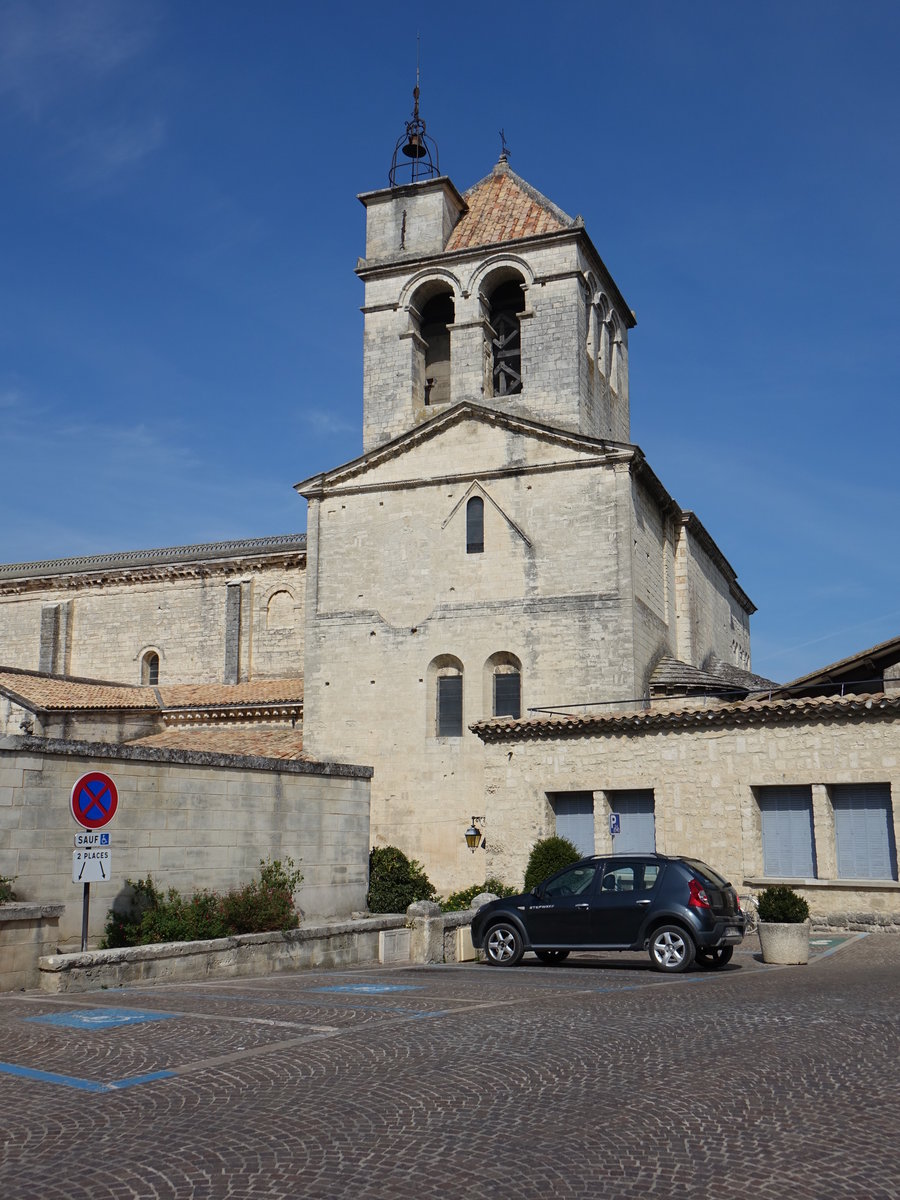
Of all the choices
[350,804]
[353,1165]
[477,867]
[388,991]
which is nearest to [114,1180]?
[353,1165]

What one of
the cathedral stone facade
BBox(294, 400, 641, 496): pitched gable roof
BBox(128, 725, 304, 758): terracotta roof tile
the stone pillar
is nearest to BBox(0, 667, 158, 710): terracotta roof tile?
BBox(128, 725, 304, 758): terracotta roof tile

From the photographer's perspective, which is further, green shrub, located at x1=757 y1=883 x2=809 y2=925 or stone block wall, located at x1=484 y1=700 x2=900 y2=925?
stone block wall, located at x1=484 y1=700 x2=900 y2=925

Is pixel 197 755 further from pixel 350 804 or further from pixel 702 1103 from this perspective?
pixel 702 1103

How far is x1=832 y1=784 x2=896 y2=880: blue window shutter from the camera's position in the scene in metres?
18.2

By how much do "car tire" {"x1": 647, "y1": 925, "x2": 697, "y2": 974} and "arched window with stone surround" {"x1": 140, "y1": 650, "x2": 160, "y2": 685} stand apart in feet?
85.7

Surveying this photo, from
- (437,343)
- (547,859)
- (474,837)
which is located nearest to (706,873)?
(547,859)

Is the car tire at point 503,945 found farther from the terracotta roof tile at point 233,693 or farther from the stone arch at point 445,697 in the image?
the terracotta roof tile at point 233,693

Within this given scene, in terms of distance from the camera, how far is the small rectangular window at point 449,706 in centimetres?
2717

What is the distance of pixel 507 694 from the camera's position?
27016mm

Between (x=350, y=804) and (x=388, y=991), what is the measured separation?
8018 mm

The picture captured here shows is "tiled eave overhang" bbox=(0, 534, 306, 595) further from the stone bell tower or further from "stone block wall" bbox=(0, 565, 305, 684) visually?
the stone bell tower

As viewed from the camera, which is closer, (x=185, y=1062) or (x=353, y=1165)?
(x=353, y=1165)

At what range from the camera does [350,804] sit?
64.4 feet

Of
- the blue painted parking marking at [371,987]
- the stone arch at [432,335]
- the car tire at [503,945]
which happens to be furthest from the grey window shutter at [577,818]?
the stone arch at [432,335]
